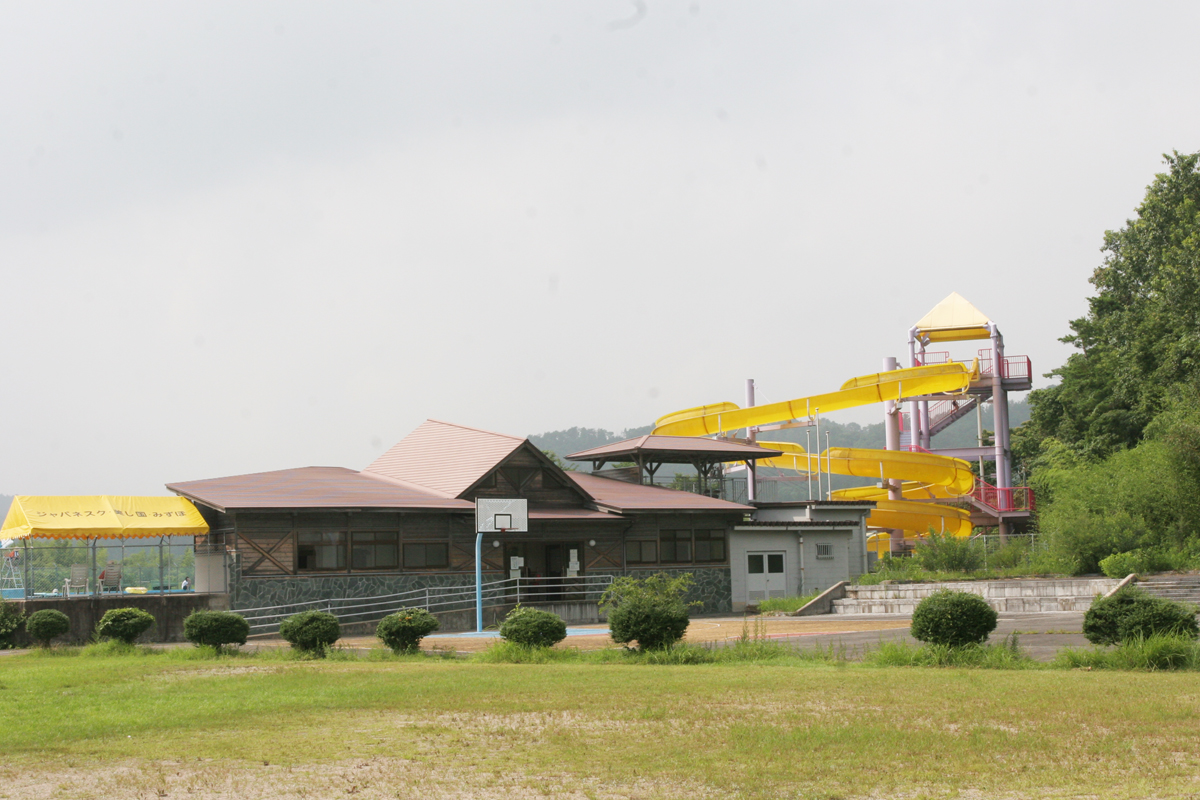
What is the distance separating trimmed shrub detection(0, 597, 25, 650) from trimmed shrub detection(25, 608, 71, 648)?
101 cm

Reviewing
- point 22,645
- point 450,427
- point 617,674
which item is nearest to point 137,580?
point 22,645

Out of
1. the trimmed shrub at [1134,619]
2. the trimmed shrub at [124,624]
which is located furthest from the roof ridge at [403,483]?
the trimmed shrub at [1134,619]

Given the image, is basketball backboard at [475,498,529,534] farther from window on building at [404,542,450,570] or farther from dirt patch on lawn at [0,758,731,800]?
dirt patch on lawn at [0,758,731,800]

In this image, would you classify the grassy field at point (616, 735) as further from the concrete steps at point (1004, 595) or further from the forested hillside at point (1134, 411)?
the forested hillside at point (1134, 411)

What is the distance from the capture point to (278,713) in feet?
39.1

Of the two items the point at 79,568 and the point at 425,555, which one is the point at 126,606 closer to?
the point at 79,568

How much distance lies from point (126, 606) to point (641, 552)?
15813mm

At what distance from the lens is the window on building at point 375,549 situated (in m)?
31.6

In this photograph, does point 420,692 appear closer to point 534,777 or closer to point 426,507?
point 534,777

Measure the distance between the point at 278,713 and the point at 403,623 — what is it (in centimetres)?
840

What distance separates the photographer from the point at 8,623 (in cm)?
2461

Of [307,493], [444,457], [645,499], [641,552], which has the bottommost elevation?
[641,552]

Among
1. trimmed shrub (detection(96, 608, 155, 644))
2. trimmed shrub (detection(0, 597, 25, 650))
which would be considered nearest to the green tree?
trimmed shrub (detection(96, 608, 155, 644))

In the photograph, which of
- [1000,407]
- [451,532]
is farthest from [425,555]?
[1000,407]
